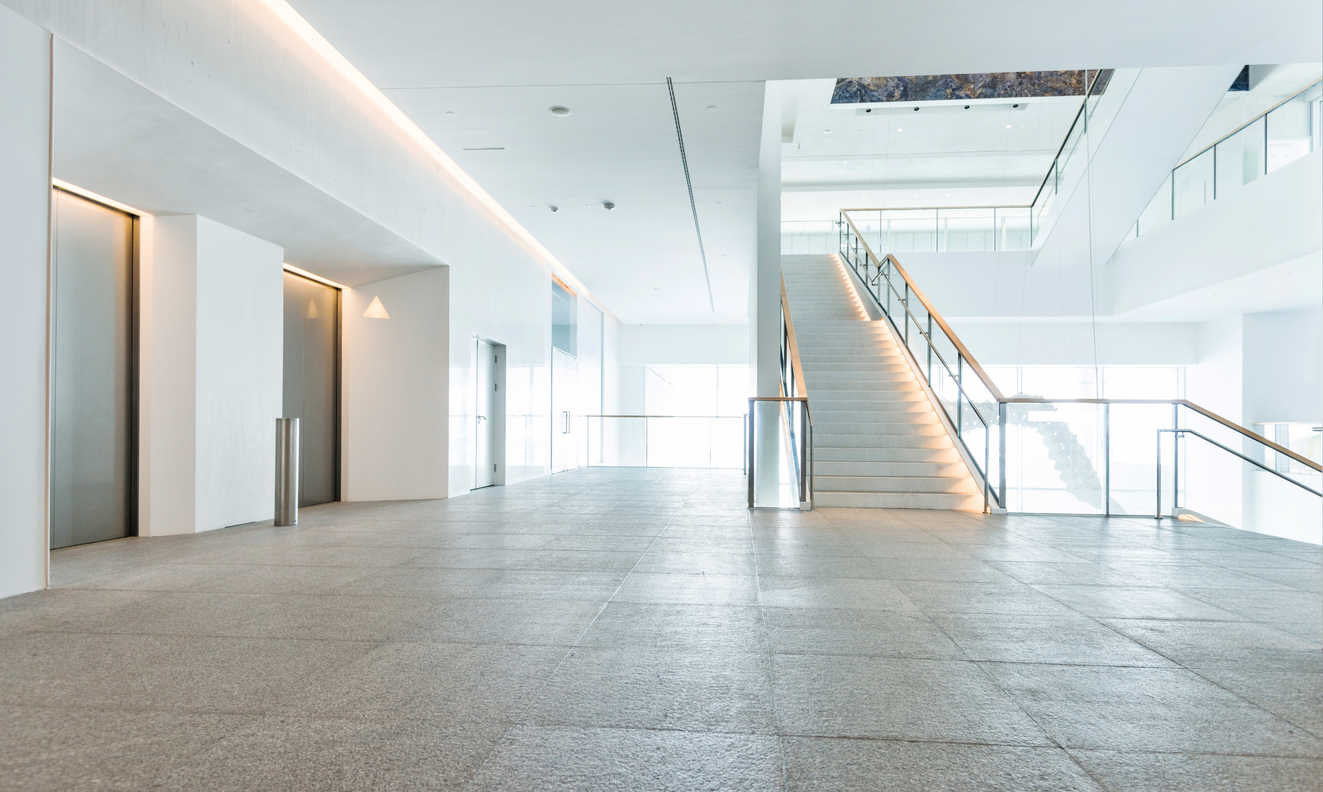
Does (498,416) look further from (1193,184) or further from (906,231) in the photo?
(1193,184)

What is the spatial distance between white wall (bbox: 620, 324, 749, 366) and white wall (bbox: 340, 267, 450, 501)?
40.2 ft

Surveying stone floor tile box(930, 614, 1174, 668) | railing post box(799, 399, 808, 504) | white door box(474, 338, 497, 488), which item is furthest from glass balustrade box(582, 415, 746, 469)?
stone floor tile box(930, 614, 1174, 668)

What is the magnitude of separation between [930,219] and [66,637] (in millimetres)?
15655

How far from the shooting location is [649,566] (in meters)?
A: 4.30

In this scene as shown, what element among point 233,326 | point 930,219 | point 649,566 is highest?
point 930,219

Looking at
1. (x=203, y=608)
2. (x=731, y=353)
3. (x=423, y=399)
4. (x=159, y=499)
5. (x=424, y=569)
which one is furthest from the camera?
(x=731, y=353)

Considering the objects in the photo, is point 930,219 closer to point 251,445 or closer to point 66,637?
point 251,445

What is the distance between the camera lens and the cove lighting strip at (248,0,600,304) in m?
5.30

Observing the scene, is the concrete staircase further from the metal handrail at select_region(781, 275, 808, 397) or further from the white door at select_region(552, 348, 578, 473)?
the white door at select_region(552, 348, 578, 473)

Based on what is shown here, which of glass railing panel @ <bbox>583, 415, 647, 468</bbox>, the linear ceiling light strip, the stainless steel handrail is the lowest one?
glass railing panel @ <bbox>583, 415, 647, 468</bbox>

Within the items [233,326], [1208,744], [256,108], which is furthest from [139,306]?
[1208,744]

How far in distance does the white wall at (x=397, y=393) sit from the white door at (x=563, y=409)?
5109 millimetres

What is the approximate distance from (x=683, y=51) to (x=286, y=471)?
4.59 metres

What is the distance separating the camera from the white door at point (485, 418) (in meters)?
10.0
